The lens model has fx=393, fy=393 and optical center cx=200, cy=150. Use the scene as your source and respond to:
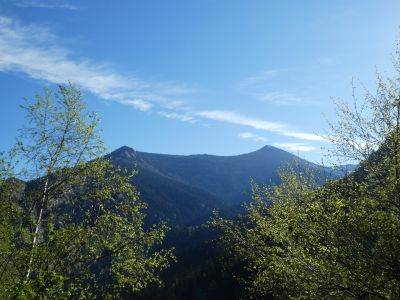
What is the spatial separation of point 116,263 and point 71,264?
2221 millimetres

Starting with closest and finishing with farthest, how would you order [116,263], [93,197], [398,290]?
[398,290] < [116,263] < [93,197]

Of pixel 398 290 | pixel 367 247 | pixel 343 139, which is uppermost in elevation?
pixel 343 139

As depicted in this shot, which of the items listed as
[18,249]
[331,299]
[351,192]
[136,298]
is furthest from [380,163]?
[136,298]

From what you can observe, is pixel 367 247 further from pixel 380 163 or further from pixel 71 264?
pixel 71 264

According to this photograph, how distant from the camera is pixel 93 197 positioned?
21.2 meters

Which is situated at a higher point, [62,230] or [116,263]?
[62,230]

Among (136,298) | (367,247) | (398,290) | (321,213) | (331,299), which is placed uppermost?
(321,213)

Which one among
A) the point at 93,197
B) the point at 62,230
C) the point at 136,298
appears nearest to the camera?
the point at 62,230

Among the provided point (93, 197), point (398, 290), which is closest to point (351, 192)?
point (398, 290)

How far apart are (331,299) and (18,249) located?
1459 centimetres

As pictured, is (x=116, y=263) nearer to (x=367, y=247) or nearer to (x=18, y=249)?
(x=18, y=249)

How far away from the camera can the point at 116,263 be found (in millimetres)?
19594

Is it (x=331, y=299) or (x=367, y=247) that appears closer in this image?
(x=367, y=247)

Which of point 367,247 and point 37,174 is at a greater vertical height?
point 37,174
